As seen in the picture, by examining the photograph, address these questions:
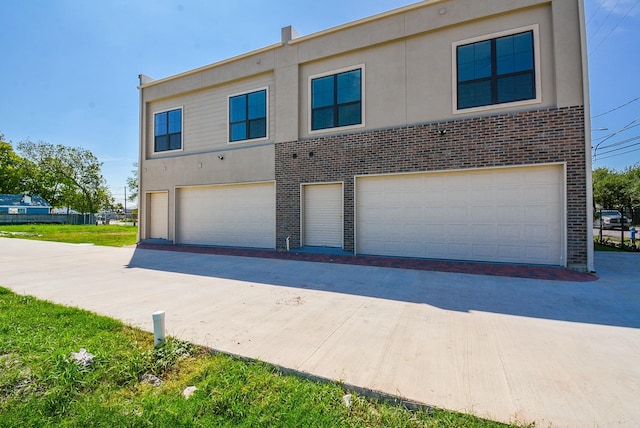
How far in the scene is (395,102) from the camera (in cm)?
963

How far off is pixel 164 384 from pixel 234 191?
34.8ft

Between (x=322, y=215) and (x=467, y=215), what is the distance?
186 inches

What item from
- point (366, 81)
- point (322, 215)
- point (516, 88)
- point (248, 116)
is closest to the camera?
point (516, 88)

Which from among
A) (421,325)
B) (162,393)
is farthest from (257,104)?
(162,393)

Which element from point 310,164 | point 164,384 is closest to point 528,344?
point 164,384

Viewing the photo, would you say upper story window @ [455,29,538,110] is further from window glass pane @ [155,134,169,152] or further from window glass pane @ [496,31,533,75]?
window glass pane @ [155,134,169,152]

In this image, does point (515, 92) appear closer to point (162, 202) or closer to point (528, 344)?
point (528, 344)

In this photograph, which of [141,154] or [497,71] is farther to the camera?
[141,154]

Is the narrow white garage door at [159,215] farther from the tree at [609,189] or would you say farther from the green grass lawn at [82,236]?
the tree at [609,189]

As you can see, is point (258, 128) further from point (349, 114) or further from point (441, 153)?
point (441, 153)

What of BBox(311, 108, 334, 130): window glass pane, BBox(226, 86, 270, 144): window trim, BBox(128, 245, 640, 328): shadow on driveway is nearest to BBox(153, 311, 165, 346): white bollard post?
BBox(128, 245, 640, 328): shadow on driveway

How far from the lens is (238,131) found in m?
12.6

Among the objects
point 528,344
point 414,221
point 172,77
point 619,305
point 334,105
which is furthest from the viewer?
point 172,77

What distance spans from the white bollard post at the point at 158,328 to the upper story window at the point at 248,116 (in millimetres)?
9514
